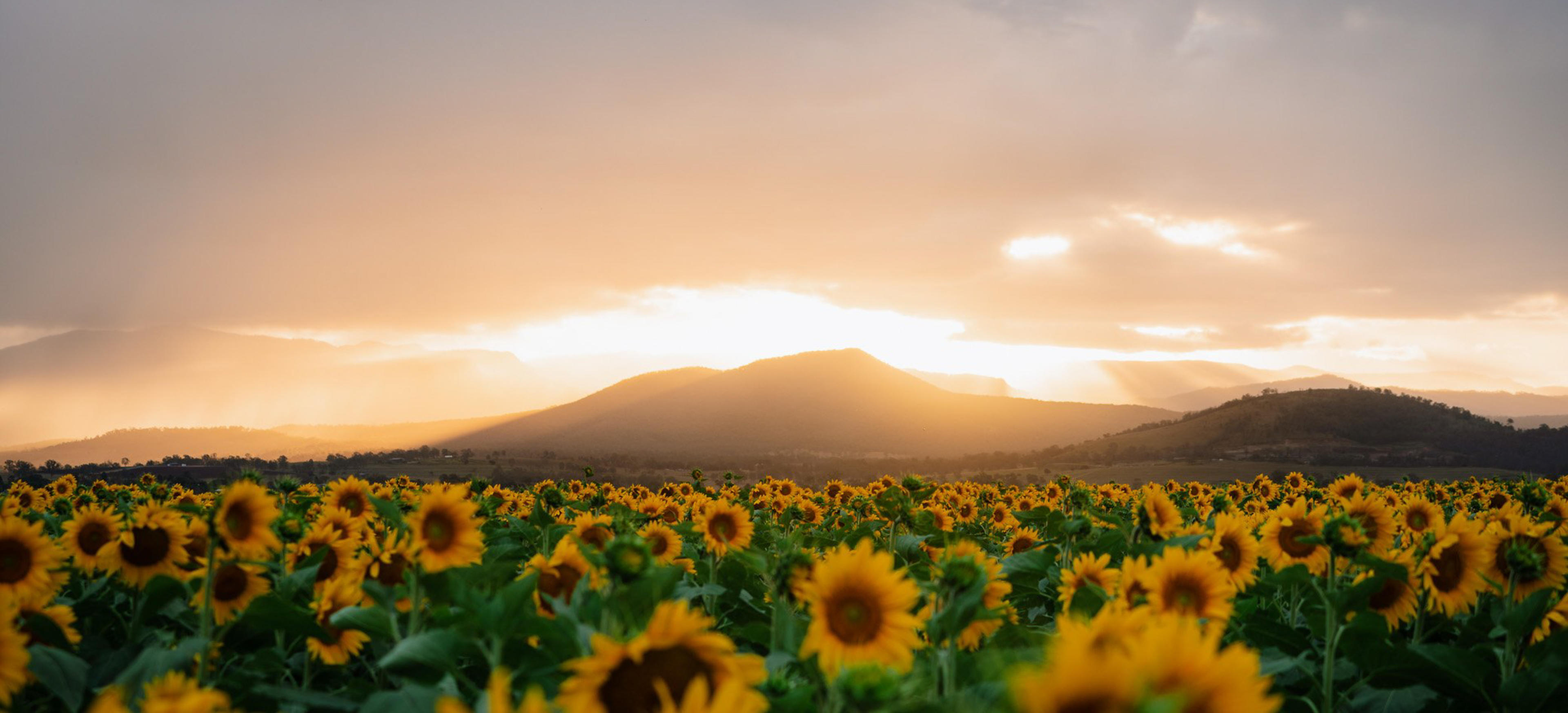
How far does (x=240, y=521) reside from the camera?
175 inches

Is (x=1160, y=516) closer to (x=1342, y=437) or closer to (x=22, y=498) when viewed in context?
(x=22, y=498)

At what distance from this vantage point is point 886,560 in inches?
118

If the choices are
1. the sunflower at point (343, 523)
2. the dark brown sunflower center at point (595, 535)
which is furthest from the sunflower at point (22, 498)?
the dark brown sunflower center at point (595, 535)

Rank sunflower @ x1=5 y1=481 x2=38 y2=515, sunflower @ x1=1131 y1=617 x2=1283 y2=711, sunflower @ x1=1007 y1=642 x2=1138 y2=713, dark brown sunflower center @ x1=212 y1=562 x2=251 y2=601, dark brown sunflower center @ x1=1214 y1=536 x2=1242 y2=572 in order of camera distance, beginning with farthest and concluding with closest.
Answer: sunflower @ x1=5 y1=481 x2=38 y2=515 < dark brown sunflower center @ x1=1214 y1=536 x2=1242 y2=572 < dark brown sunflower center @ x1=212 y1=562 x2=251 y2=601 < sunflower @ x1=1131 y1=617 x2=1283 y2=711 < sunflower @ x1=1007 y1=642 x2=1138 y2=713

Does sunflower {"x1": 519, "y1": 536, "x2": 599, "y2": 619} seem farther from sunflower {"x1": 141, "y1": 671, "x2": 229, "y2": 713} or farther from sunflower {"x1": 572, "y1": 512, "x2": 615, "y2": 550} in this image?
sunflower {"x1": 141, "y1": 671, "x2": 229, "y2": 713}

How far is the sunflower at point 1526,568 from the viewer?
166 inches

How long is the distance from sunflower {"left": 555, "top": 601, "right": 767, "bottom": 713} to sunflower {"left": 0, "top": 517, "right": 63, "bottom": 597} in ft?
14.0

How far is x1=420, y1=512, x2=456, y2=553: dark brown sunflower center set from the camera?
4.18 m

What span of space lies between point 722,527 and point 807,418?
446 feet

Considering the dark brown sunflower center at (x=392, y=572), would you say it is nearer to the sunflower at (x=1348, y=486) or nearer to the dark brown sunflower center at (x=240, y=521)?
the dark brown sunflower center at (x=240, y=521)

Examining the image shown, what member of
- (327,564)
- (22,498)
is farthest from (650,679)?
(22,498)

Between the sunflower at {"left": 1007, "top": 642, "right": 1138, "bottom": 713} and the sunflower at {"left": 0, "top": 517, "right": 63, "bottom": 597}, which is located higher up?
the sunflower at {"left": 1007, "top": 642, "right": 1138, "bottom": 713}

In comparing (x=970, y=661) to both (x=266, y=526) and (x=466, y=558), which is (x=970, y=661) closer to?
(x=466, y=558)

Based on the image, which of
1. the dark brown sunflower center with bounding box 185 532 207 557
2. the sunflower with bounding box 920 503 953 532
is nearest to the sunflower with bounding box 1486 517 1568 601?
the sunflower with bounding box 920 503 953 532
